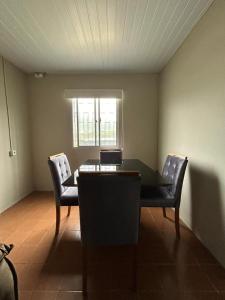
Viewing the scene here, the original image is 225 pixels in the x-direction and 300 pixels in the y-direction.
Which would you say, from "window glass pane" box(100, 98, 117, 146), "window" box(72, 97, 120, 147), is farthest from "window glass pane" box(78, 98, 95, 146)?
"window glass pane" box(100, 98, 117, 146)

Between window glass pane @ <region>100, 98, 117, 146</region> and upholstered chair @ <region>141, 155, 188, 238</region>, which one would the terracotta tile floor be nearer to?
upholstered chair @ <region>141, 155, 188, 238</region>

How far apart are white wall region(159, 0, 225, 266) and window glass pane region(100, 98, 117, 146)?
137 cm

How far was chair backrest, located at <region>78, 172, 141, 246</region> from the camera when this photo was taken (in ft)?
4.45

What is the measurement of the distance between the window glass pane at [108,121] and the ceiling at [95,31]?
30.5 inches

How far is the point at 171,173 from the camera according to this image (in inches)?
91.0

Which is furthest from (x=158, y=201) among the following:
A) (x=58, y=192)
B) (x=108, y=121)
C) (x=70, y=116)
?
(x=70, y=116)

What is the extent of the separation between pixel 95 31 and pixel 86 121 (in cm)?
188

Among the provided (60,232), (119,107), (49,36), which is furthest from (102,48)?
(60,232)

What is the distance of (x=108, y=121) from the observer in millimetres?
3830

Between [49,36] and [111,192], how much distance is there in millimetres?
2027

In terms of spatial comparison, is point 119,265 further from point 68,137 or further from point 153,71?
point 153,71

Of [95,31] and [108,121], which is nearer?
[95,31]

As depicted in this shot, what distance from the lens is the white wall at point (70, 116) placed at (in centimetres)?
370

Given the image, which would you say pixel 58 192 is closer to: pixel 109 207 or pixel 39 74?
pixel 109 207
